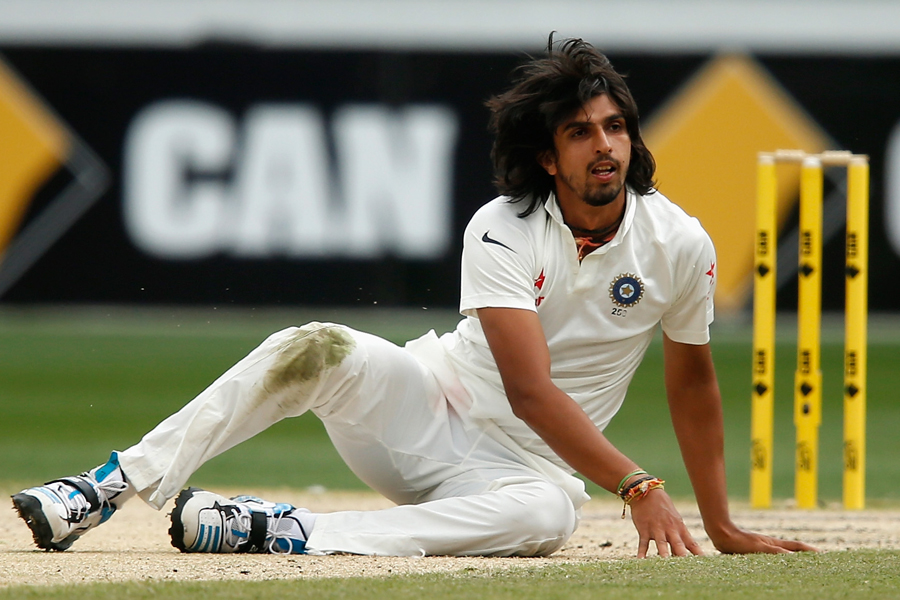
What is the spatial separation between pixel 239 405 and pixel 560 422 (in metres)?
0.70

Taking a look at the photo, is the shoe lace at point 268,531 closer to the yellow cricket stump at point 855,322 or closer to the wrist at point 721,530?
the wrist at point 721,530

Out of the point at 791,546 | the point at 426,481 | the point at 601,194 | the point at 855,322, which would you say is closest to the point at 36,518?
the point at 426,481

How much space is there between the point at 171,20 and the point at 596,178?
8991 mm

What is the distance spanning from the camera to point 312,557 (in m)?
2.86

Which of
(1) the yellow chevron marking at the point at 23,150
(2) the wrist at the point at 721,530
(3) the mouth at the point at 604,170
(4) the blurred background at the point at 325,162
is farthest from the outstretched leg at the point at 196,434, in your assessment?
(1) the yellow chevron marking at the point at 23,150

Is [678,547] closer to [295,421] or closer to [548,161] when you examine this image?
[548,161]

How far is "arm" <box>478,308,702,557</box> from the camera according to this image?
263 cm

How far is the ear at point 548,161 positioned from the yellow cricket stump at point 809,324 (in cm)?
154

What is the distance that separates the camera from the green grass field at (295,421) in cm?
244

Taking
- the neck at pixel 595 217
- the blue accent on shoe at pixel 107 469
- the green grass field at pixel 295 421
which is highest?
the neck at pixel 595 217

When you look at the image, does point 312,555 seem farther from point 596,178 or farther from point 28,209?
point 28,209

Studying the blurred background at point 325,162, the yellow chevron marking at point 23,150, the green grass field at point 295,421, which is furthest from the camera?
the yellow chevron marking at point 23,150

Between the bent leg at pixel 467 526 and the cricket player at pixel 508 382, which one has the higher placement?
the cricket player at pixel 508 382

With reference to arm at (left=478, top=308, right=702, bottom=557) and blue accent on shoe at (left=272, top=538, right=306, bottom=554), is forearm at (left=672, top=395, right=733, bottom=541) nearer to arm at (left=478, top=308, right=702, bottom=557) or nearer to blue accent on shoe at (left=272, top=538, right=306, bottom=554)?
arm at (left=478, top=308, right=702, bottom=557)
